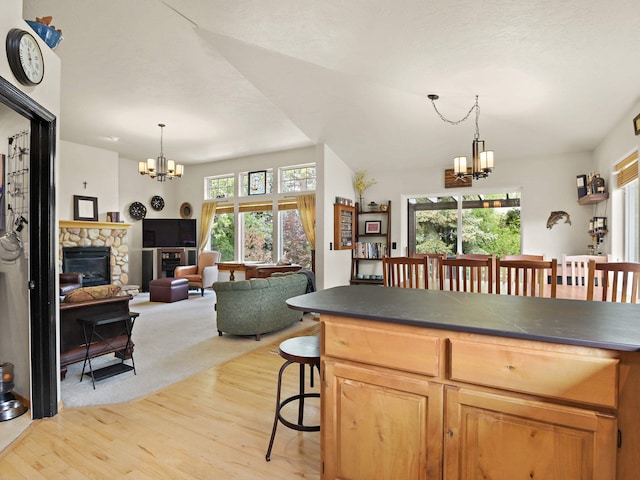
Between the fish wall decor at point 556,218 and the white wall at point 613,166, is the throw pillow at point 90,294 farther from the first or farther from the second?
the fish wall decor at point 556,218

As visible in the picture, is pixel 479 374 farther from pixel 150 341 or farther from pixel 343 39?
pixel 150 341

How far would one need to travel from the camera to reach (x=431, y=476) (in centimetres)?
135

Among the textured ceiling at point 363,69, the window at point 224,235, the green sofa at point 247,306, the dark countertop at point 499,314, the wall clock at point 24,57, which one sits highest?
the textured ceiling at point 363,69

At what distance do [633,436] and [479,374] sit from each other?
0.46 m

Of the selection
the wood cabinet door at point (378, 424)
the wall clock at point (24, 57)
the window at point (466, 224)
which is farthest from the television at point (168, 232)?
the wood cabinet door at point (378, 424)

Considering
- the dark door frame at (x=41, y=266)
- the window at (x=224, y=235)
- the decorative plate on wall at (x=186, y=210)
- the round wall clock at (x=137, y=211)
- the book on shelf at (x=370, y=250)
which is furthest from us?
the decorative plate on wall at (x=186, y=210)

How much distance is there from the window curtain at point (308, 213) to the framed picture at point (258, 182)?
3.43 feet

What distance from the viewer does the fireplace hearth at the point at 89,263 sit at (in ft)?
21.8

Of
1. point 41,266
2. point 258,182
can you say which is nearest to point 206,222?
point 258,182

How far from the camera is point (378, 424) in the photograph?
4.79 feet

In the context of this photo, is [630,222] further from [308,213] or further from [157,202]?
[157,202]

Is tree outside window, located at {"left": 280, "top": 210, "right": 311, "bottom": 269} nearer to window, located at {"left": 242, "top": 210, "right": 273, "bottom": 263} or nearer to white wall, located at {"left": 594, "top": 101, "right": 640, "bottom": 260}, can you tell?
window, located at {"left": 242, "top": 210, "right": 273, "bottom": 263}

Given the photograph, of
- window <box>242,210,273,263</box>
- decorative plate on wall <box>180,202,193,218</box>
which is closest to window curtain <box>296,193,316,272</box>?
window <box>242,210,273,263</box>

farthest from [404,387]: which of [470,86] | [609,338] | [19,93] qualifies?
[470,86]
